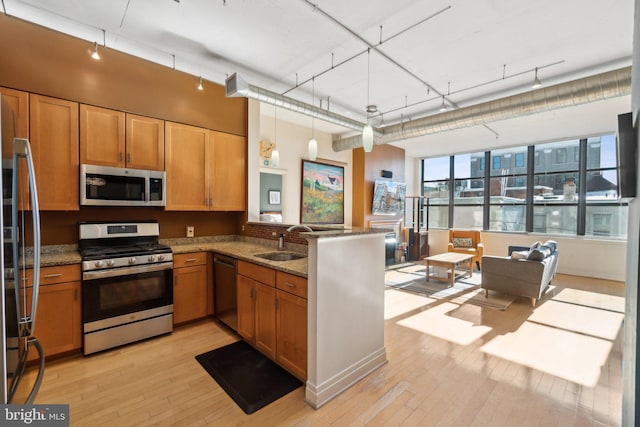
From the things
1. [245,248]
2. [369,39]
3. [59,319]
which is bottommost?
[59,319]

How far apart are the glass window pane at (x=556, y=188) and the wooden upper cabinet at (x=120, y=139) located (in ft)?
27.4

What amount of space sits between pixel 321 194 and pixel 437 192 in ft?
14.7

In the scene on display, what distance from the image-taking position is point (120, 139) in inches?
122

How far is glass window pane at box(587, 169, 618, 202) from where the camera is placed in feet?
19.0

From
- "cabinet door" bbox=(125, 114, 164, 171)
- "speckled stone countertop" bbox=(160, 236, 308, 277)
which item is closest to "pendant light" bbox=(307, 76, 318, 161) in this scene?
"speckled stone countertop" bbox=(160, 236, 308, 277)

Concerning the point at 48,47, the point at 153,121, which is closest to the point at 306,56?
the point at 153,121

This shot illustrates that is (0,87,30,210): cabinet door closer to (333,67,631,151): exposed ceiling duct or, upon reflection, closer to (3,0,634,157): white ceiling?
(3,0,634,157): white ceiling

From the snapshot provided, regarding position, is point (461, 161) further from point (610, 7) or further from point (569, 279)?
point (610, 7)

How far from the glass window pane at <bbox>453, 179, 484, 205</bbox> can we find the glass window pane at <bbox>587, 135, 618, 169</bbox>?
229 centimetres

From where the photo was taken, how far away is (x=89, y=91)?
295 centimetres

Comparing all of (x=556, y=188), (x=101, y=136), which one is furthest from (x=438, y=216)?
(x=101, y=136)

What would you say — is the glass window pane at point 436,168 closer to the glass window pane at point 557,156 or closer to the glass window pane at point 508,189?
the glass window pane at point 508,189

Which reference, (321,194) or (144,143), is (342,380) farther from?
(321,194)

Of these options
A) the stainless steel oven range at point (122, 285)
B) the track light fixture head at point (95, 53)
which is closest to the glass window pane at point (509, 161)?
the stainless steel oven range at point (122, 285)
